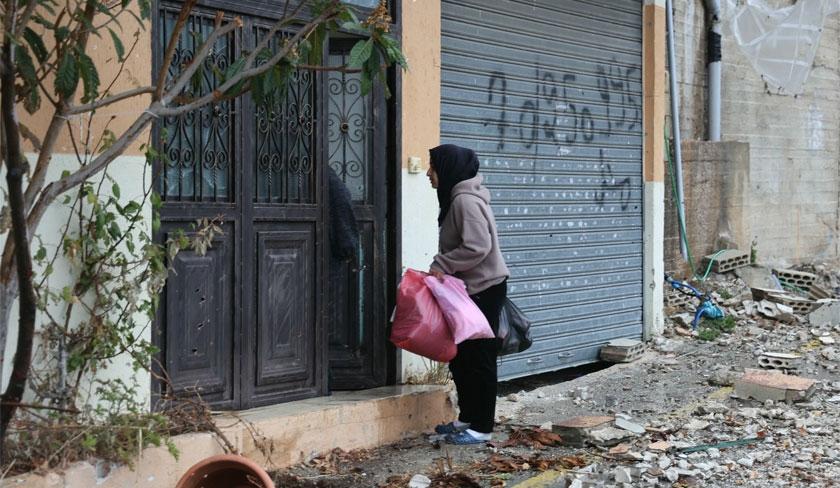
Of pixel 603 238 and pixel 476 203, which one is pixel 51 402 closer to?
pixel 476 203

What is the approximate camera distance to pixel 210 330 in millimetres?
5512

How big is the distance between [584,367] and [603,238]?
121 centimetres

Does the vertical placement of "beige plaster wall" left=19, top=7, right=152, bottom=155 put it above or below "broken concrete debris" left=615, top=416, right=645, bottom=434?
above

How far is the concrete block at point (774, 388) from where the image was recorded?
286 inches

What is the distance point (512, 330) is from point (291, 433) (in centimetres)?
163

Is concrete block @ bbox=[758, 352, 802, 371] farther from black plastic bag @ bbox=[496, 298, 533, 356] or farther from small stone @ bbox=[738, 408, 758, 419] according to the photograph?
black plastic bag @ bbox=[496, 298, 533, 356]

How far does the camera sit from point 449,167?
20.0ft

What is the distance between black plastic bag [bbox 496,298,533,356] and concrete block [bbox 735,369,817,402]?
1.94 metres

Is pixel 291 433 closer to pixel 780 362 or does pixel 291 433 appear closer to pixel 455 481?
pixel 455 481

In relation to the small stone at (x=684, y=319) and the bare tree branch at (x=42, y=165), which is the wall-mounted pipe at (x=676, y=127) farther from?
the bare tree branch at (x=42, y=165)

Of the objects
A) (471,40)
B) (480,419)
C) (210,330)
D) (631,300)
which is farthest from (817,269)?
(210,330)

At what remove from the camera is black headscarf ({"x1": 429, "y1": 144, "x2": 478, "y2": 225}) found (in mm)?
6102

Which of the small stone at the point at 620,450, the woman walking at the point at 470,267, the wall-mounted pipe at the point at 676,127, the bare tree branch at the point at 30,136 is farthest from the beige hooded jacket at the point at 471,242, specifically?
the wall-mounted pipe at the point at 676,127

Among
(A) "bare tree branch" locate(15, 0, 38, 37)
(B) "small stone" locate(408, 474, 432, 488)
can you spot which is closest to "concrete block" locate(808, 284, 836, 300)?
(B) "small stone" locate(408, 474, 432, 488)
